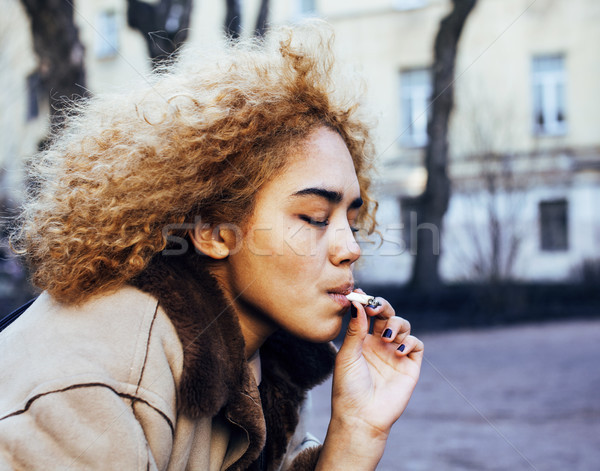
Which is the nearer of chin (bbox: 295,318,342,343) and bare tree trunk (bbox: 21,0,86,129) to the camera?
chin (bbox: 295,318,342,343)

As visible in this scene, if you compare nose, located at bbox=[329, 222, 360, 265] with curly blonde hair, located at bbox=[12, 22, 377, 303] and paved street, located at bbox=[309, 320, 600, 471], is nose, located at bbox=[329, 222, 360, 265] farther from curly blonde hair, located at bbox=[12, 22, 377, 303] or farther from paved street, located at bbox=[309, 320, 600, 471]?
paved street, located at bbox=[309, 320, 600, 471]

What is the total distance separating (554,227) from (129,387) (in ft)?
54.1

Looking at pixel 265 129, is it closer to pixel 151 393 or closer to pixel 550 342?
pixel 151 393

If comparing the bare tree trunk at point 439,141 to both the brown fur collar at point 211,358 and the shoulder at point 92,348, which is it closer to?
the brown fur collar at point 211,358

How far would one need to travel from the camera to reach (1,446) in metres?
1.23

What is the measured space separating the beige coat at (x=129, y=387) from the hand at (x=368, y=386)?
0.93 ft

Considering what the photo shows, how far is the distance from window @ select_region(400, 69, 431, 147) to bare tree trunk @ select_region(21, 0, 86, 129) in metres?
13.7

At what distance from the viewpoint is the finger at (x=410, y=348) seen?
201 centimetres

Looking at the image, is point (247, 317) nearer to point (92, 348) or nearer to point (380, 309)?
point (380, 309)

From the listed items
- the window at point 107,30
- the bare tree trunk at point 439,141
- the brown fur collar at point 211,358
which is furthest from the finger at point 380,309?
the window at point 107,30

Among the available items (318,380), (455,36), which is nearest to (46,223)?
(318,380)

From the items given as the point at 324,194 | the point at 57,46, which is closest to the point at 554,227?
the point at 57,46

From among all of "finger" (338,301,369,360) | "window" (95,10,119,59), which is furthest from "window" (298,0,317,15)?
"finger" (338,301,369,360)

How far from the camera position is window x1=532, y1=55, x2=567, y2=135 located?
685 inches
